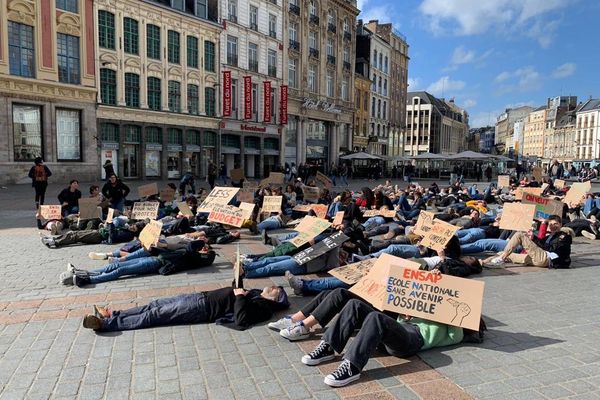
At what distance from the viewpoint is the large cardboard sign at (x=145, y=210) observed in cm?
1195

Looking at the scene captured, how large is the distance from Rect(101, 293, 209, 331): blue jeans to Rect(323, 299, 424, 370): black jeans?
180 centimetres

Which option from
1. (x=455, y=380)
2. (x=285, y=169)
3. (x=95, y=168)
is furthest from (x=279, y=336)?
(x=285, y=169)

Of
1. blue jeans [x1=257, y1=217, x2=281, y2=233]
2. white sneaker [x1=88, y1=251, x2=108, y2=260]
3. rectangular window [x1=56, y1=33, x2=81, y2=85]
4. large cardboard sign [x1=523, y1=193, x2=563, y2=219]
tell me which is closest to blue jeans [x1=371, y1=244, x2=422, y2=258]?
blue jeans [x1=257, y1=217, x2=281, y2=233]

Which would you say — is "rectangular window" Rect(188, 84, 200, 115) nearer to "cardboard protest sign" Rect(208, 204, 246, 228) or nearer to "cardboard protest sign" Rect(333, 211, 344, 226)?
"cardboard protest sign" Rect(208, 204, 246, 228)

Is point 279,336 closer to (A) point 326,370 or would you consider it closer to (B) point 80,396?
(A) point 326,370

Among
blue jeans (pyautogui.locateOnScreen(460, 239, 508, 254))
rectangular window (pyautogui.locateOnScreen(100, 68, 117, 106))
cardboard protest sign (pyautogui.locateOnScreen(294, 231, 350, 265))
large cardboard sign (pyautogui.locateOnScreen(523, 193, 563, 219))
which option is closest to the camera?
cardboard protest sign (pyautogui.locateOnScreen(294, 231, 350, 265))

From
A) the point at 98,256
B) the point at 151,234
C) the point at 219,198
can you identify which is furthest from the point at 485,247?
the point at 98,256

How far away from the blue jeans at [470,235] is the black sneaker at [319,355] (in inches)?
260

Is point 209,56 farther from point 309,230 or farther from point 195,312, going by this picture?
point 195,312

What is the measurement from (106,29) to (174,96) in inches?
261

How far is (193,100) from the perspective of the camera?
36531 millimetres

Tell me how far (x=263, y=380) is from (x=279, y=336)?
1067 millimetres

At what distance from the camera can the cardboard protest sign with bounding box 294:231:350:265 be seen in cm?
788

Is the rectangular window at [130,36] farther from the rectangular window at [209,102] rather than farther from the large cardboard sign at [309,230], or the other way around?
the large cardboard sign at [309,230]
